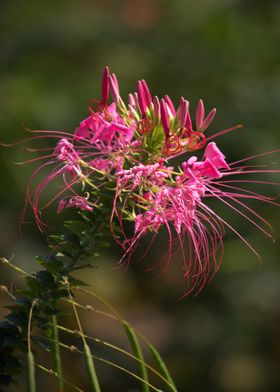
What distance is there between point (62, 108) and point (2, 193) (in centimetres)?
55

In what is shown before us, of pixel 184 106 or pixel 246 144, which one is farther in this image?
pixel 246 144

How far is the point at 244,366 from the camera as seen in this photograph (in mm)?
4625

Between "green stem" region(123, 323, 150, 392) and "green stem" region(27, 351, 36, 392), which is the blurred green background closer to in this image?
"green stem" region(123, 323, 150, 392)

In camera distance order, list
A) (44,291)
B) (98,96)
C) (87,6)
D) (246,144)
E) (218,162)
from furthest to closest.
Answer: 1. (87,6)
2. (98,96)
3. (246,144)
4. (218,162)
5. (44,291)

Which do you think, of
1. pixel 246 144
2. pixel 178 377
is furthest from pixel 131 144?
pixel 178 377

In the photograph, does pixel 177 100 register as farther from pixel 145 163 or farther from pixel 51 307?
pixel 51 307

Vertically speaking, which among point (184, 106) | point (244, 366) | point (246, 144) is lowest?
point (244, 366)

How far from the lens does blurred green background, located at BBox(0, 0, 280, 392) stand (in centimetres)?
450

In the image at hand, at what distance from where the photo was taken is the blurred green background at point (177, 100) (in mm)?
4500

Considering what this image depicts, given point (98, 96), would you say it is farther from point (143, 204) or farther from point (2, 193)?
point (143, 204)

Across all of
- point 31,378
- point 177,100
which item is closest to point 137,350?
point 31,378

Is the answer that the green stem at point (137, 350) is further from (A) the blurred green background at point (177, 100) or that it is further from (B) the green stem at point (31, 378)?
(A) the blurred green background at point (177, 100)

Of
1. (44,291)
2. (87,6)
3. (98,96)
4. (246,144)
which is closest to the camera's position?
(44,291)

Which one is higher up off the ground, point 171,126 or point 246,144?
point 171,126
